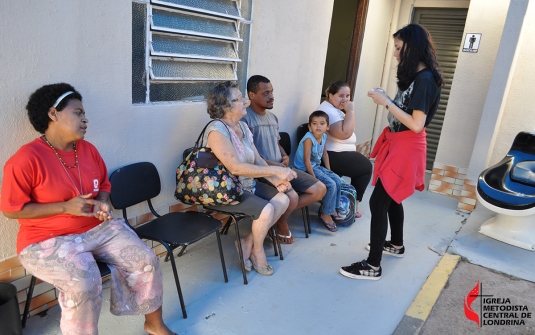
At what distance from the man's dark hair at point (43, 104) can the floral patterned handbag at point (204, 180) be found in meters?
0.91

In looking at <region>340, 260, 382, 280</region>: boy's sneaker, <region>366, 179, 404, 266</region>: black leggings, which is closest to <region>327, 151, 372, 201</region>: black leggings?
<region>366, 179, 404, 266</region>: black leggings

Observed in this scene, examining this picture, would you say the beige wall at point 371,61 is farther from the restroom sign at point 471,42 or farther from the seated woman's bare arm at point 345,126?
the seated woman's bare arm at point 345,126

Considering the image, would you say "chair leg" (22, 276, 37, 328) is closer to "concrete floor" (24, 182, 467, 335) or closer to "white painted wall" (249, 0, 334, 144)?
"concrete floor" (24, 182, 467, 335)

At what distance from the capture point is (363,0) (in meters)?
5.19

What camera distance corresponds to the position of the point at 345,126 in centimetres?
404

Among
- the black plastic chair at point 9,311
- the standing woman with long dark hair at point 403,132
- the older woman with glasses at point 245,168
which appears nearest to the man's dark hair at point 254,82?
the older woman with glasses at point 245,168

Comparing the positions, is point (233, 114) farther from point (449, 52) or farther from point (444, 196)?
point (449, 52)

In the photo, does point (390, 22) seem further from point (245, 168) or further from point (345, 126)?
point (245, 168)

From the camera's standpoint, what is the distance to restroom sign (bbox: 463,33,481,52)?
4879 mm

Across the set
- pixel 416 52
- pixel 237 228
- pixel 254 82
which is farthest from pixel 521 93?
pixel 237 228

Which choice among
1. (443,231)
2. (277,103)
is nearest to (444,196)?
(443,231)

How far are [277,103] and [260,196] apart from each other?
1.23 metres

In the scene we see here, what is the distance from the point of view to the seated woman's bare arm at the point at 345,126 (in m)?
4.03

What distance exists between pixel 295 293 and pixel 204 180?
40.1 inches
